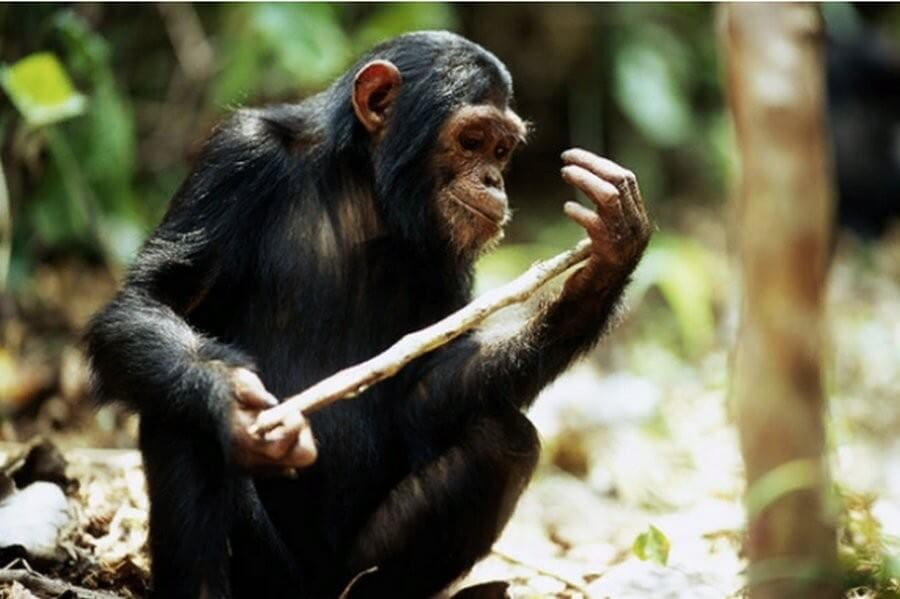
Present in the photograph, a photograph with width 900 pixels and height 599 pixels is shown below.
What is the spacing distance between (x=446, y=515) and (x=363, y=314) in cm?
80

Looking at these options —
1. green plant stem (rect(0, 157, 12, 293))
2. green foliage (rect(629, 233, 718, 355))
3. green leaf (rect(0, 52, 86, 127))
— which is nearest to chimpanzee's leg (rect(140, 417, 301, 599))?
green leaf (rect(0, 52, 86, 127))

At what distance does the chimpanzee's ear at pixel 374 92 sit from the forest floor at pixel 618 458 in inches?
58.3

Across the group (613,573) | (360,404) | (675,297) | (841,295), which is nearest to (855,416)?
(675,297)

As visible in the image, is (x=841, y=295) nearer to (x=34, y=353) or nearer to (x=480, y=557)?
(x=34, y=353)

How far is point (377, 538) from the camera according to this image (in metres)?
4.89

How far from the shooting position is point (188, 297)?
16.1ft

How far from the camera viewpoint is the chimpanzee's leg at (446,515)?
4844 millimetres

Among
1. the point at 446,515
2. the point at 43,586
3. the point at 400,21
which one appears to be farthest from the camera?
the point at 400,21

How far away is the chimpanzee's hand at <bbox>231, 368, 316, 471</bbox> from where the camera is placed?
389 centimetres

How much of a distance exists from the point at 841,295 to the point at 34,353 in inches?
256

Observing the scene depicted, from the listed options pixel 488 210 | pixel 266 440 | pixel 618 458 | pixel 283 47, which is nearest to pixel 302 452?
pixel 266 440

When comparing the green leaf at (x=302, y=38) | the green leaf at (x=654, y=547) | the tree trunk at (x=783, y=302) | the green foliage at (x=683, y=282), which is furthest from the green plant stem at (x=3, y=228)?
the tree trunk at (x=783, y=302)

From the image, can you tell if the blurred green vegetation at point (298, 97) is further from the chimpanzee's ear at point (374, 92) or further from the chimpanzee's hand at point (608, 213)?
the chimpanzee's hand at point (608, 213)

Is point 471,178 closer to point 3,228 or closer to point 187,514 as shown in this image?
point 187,514
